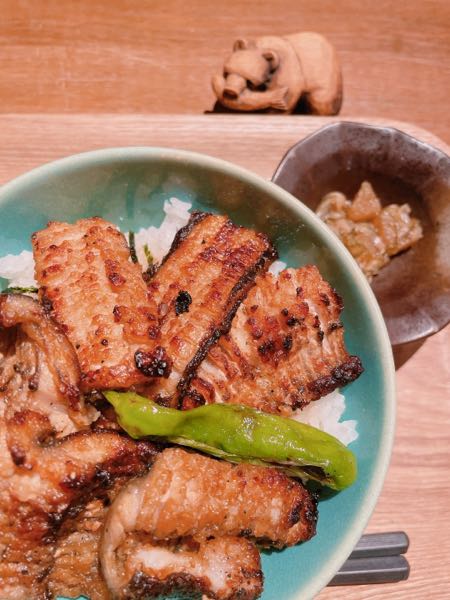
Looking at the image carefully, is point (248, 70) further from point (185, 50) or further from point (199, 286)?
point (199, 286)

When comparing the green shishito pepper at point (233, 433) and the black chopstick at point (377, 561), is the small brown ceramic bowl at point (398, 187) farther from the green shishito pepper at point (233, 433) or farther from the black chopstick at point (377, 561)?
the green shishito pepper at point (233, 433)

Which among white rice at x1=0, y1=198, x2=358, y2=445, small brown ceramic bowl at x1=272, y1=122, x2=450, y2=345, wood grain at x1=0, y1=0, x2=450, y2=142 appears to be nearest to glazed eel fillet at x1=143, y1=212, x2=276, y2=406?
white rice at x1=0, y1=198, x2=358, y2=445

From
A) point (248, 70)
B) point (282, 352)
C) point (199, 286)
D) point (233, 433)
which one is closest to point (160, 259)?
point (199, 286)

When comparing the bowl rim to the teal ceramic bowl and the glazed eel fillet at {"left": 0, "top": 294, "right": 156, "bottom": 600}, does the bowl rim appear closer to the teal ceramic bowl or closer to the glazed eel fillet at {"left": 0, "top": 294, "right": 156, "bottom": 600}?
the teal ceramic bowl

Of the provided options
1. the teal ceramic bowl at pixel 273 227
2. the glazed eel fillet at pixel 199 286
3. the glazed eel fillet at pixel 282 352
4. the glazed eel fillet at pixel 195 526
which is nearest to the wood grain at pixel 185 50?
the teal ceramic bowl at pixel 273 227

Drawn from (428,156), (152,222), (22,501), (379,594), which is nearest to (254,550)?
(22,501)
